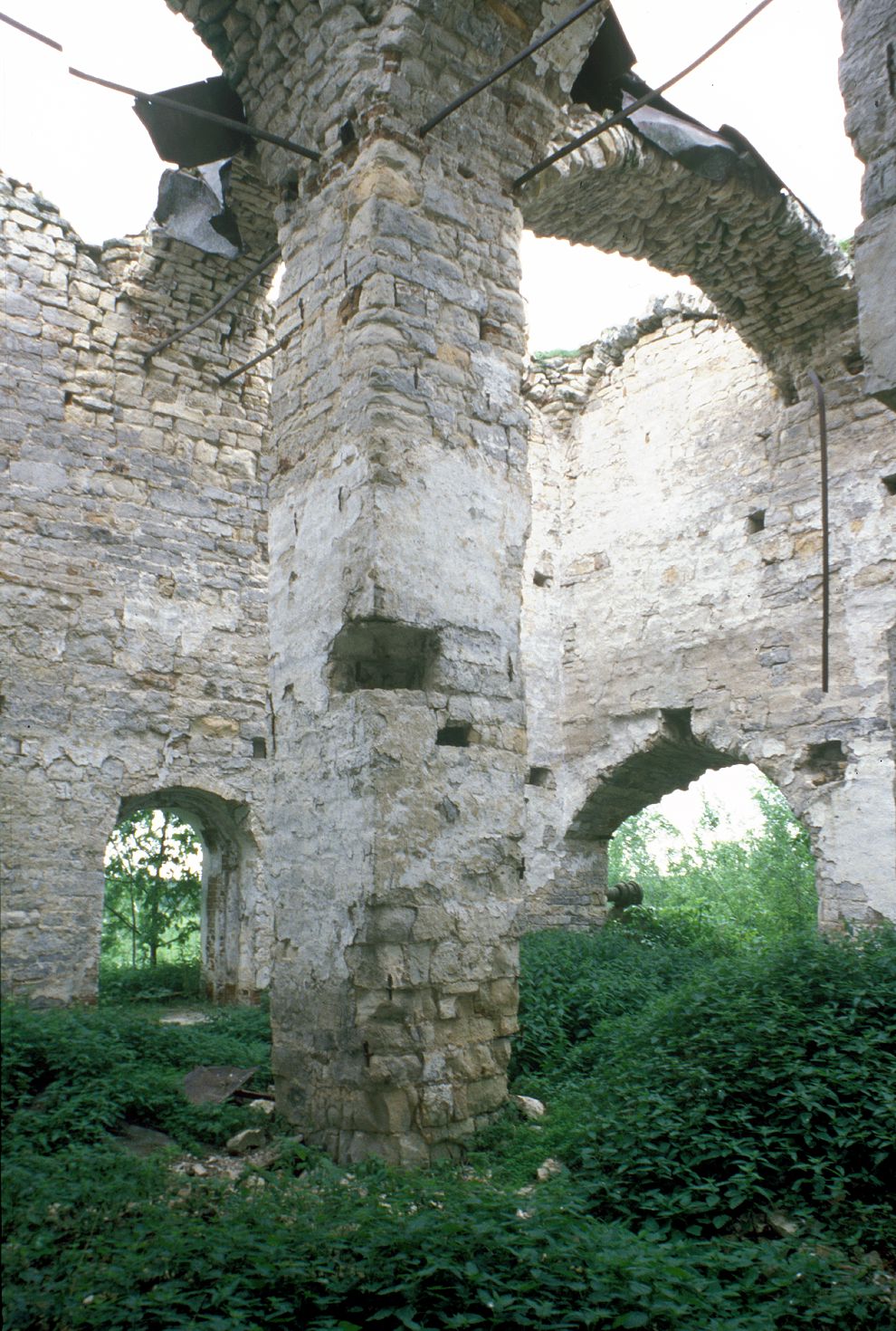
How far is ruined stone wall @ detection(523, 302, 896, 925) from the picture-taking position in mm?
7973

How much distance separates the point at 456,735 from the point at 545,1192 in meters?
1.85

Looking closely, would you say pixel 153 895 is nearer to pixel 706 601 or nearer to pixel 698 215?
pixel 706 601

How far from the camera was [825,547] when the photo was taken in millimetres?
8062

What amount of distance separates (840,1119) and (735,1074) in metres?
0.47

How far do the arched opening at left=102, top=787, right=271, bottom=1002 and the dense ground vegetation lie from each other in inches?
113

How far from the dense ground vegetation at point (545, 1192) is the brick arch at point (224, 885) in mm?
2822

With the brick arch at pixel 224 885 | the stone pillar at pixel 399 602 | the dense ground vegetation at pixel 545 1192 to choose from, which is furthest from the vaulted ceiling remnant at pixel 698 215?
the brick arch at pixel 224 885

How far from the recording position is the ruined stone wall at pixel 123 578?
23.0 feet

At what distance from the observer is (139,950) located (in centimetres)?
831

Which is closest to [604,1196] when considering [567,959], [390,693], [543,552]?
[390,693]

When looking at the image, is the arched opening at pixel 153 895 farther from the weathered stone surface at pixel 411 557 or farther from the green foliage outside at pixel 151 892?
the weathered stone surface at pixel 411 557

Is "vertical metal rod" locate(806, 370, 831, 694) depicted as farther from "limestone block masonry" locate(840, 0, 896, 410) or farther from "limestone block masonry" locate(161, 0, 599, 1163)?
"limestone block masonry" locate(840, 0, 896, 410)

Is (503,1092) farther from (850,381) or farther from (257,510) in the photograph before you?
(850,381)

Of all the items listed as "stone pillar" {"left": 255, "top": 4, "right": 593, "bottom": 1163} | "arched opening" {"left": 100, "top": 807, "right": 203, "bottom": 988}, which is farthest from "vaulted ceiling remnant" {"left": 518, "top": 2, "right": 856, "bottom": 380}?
"arched opening" {"left": 100, "top": 807, "right": 203, "bottom": 988}
